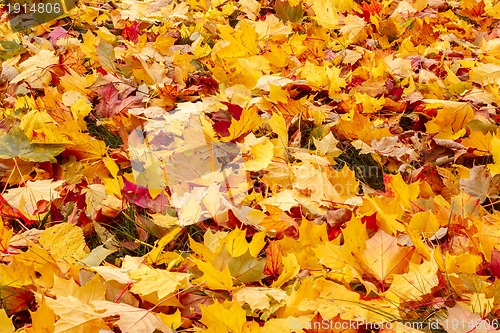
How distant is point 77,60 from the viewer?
2.09 meters

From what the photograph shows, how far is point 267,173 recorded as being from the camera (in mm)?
1489

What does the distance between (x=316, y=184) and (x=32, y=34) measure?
1.68m

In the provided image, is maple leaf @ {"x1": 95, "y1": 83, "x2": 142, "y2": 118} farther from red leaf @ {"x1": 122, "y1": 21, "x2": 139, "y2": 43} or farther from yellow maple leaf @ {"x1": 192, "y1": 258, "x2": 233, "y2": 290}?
yellow maple leaf @ {"x1": 192, "y1": 258, "x2": 233, "y2": 290}

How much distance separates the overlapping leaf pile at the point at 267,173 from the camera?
1007 millimetres

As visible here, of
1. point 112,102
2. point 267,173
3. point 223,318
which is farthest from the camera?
point 112,102

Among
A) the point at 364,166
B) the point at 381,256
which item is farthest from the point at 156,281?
the point at 364,166

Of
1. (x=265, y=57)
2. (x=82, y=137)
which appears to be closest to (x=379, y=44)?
(x=265, y=57)

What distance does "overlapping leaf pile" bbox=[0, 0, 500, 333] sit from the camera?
101 cm

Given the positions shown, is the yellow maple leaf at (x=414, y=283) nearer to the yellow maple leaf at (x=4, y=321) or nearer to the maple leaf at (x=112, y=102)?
the yellow maple leaf at (x=4, y=321)

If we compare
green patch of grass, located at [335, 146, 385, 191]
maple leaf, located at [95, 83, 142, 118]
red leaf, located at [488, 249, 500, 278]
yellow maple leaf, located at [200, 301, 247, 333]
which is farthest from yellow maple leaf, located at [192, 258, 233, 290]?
maple leaf, located at [95, 83, 142, 118]

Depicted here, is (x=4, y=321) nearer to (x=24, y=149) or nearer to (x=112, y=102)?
(x=24, y=149)

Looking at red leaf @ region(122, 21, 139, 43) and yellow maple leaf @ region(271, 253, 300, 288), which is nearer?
yellow maple leaf @ region(271, 253, 300, 288)

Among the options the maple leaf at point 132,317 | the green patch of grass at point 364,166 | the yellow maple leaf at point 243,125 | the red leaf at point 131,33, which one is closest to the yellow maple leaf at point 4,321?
the maple leaf at point 132,317

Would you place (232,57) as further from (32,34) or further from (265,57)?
(32,34)
